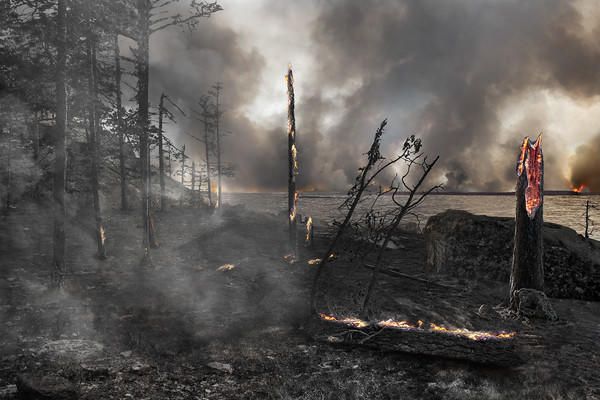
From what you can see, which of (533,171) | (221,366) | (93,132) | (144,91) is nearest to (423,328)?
(221,366)

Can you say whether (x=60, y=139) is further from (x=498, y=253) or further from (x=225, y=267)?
(x=498, y=253)

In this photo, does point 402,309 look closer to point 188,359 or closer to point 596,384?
point 596,384

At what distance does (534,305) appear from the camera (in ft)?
32.6

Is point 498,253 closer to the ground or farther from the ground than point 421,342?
farther from the ground

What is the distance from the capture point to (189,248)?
19422 millimetres

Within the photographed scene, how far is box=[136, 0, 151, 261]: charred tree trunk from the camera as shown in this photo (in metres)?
13.9

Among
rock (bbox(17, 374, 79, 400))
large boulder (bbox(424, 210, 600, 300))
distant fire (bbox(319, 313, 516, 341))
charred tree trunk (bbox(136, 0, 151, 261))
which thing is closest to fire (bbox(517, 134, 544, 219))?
distant fire (bbox(319, 313, 516, 341))

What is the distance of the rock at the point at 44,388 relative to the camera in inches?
206

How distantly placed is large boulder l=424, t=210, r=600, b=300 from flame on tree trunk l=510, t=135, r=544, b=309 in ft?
9.99

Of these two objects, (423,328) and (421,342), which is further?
(423,328)

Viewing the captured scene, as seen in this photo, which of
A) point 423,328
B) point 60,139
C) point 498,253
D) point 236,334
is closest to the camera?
point 236,334

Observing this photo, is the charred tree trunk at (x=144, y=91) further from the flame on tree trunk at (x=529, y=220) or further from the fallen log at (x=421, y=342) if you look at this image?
the flame on tree trunk at (x=529, y=220)

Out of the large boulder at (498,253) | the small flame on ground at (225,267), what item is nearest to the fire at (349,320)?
the small flame on ground at (225,267)

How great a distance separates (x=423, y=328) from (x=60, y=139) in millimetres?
12191
